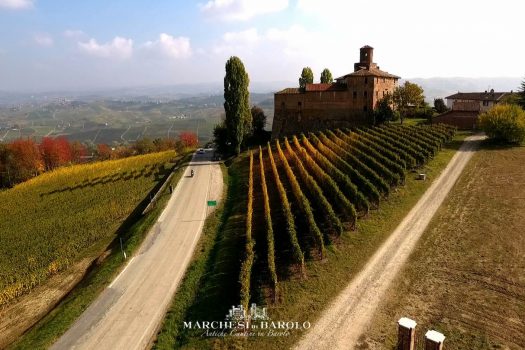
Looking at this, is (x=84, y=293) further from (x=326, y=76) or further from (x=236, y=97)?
(x=326, y=76)

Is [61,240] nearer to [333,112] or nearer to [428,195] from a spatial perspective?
[428,195]

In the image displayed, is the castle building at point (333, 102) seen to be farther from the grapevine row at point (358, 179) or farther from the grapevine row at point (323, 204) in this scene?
the grapevine row at point (323, 204)

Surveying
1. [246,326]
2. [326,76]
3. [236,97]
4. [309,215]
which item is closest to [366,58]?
[326,76]

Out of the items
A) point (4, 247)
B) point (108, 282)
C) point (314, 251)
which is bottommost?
point (4, 247)

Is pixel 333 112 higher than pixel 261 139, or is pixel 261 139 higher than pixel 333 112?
pixel 333 112

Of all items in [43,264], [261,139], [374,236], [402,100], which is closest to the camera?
[374,236]

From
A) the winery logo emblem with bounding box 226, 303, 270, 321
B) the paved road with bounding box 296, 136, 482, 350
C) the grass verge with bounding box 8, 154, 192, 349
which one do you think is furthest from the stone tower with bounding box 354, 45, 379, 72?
the winery logo emblem with bounding box 226, 303, 270, 321

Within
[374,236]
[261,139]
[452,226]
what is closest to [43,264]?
[374,236]

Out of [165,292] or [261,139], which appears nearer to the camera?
[165,292]
